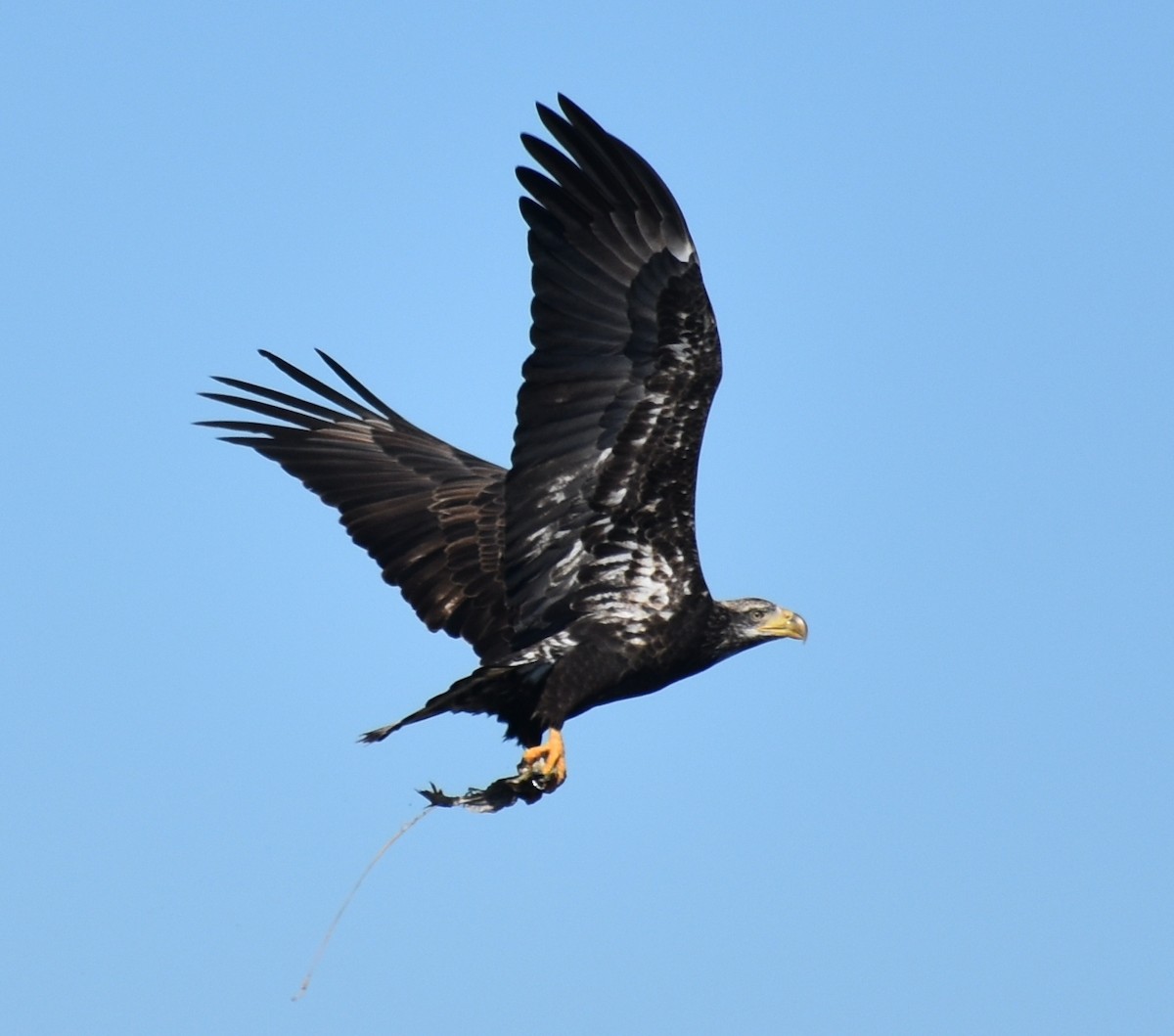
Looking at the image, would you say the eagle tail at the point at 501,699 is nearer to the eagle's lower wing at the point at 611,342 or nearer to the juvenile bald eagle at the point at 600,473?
the juvenile bald eagle at the point at 600,473

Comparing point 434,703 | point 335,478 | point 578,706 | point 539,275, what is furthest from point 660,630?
point 335,478

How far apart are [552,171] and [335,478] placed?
3561 millimetres

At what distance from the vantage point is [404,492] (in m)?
13.2

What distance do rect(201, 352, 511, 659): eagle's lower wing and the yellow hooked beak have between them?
1566mm

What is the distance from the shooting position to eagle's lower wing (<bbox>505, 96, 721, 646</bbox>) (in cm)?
1063

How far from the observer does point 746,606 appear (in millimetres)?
11891

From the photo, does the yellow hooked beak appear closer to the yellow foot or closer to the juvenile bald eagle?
the juvenile bald eagle

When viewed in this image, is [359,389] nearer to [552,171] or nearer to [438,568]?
[438,568]

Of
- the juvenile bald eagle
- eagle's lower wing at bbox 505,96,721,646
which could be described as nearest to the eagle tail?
the juvenile bald eagle

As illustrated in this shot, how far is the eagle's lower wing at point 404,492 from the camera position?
12391 millimetres

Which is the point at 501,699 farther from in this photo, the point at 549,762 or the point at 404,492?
the point at 404,492

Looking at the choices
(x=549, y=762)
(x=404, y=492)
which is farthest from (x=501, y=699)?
(x=404, y=492)

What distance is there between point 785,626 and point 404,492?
2835mm

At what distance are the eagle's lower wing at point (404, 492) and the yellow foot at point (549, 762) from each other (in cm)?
140
